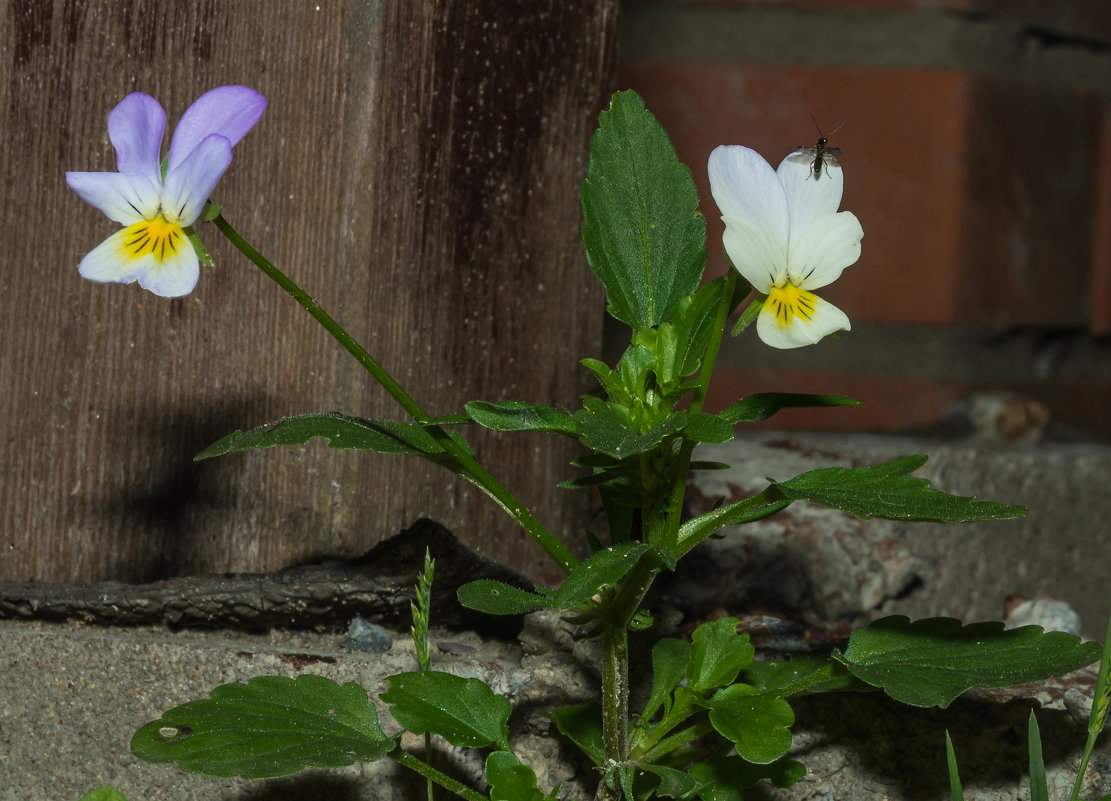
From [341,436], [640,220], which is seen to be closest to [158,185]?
[341,436]

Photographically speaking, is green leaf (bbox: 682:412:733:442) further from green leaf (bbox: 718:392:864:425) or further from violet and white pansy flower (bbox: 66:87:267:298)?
violet and white pansy flower (bbox: 66:87:267:298)

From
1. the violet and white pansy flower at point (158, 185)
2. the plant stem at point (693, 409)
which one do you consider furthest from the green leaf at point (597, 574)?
the violet and white pansy flower at point (158, 185)

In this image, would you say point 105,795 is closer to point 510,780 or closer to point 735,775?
point 510,780

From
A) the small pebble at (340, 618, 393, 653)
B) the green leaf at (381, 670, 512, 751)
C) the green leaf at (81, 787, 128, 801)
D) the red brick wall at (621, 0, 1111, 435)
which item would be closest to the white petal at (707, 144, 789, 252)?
the green leaf at (381, 670, 512, 751)

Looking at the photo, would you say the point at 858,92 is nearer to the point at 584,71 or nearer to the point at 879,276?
the point at 879,276

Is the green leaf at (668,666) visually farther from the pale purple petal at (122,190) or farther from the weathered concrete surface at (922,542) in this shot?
the pale purple petal at (122,190)

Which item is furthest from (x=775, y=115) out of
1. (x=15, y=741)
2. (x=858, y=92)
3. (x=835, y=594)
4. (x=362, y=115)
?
(x=15, y=741)

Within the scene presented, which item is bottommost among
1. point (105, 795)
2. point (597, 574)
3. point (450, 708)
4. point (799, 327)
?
point (105, 795)
